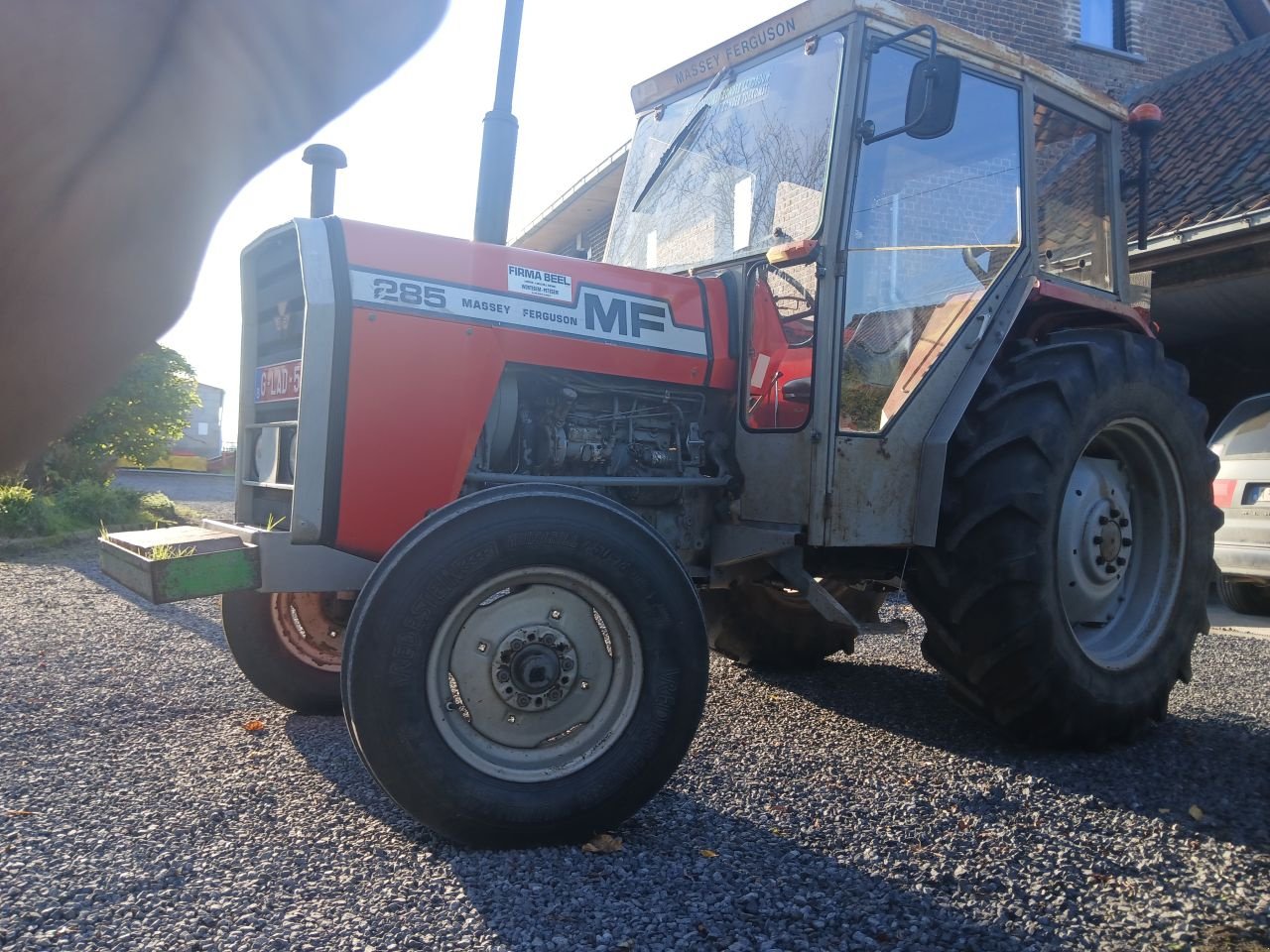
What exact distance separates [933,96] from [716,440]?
136 cm

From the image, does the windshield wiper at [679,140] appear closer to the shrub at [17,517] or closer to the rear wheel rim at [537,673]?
the rear wheel rim at [537,673]

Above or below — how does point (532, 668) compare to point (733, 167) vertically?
below

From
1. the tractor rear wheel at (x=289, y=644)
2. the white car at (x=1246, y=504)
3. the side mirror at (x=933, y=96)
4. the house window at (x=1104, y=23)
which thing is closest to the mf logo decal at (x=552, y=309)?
the side mirror at (x=933, y=96)

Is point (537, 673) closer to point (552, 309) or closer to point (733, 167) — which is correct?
point (552, 309)

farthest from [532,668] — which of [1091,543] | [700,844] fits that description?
[1091,543]

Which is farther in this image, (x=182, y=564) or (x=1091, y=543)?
(x=1091, y=543)

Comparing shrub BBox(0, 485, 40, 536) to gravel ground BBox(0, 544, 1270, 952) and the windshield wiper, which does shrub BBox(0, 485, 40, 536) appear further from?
the windshield wiper

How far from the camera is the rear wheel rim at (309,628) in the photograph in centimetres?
378

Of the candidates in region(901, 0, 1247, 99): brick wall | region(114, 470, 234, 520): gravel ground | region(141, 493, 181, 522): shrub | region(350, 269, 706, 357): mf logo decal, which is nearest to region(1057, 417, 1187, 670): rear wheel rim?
region(350, 269, 706, 357): mf logo decal

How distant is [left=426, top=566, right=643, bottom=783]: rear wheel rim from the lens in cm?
266

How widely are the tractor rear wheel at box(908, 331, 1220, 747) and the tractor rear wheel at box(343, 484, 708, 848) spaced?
4.00 feet

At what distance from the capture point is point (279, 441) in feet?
10.9

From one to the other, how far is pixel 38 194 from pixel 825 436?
3.02m

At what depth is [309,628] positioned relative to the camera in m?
3.85
